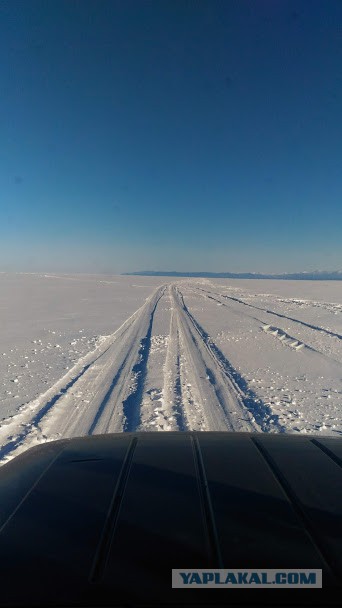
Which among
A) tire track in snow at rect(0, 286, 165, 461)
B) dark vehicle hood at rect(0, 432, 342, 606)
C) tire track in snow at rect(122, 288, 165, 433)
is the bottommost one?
tire track in snow at rect(0, 286, 165, 461)

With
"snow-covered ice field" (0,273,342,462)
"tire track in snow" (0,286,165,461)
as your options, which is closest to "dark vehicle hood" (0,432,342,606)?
"tire track in snow" (0,286,165,461)

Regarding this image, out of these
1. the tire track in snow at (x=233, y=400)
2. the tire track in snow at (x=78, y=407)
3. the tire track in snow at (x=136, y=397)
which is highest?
the tire track in snow at (x=233, y=400)

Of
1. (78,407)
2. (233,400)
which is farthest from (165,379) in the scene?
(78,407)

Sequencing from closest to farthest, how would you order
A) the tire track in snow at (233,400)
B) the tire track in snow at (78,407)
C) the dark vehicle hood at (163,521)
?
the dark vehicle hood at (163,521), the tire track in snow at (78,407), the tire track in snow at (233,400)

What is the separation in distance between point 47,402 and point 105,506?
16.5 feet

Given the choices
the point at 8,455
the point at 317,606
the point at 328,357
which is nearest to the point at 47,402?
the point at 8,455

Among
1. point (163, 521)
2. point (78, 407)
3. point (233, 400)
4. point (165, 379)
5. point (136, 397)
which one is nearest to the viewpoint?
point (163, 521)

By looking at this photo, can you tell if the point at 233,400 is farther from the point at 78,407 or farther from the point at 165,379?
the point at 78,407

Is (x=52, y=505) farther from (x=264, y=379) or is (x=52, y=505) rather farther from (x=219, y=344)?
(x=219, y=344)

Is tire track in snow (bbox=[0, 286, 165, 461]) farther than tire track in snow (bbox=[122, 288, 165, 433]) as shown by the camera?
No

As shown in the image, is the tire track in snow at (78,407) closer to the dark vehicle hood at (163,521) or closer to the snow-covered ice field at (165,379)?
the snow-covered ice field at (165,379)

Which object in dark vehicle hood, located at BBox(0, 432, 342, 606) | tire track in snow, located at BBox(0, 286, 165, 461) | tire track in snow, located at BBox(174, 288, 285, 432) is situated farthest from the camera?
tire track in snow, located at BBox(174, 288, 285, 432)

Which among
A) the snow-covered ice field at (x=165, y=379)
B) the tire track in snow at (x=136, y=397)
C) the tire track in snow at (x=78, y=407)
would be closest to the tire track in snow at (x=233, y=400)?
the snow-covered ice field at (x=165, y=379)

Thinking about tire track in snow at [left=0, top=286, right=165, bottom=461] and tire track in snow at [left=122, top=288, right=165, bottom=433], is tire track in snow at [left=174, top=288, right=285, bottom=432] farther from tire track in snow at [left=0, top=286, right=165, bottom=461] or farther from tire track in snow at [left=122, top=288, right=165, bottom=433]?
tire track in snow at [left=0, top=286, right=165, bottom=461]
